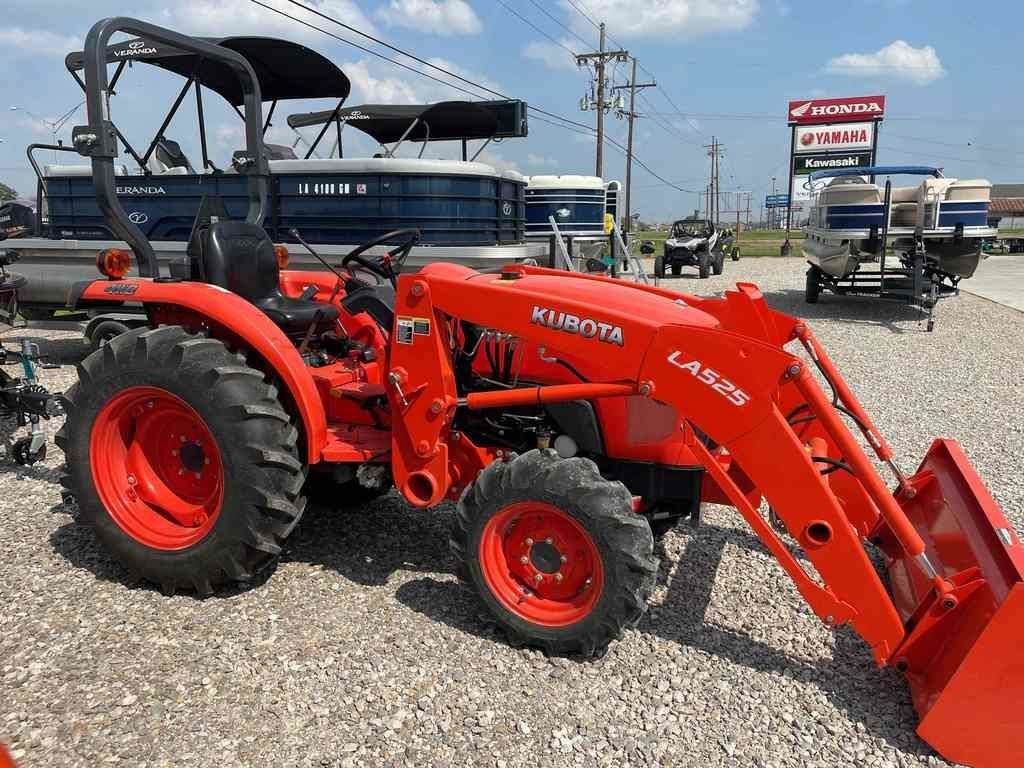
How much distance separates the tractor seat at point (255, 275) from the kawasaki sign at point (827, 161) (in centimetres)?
2787

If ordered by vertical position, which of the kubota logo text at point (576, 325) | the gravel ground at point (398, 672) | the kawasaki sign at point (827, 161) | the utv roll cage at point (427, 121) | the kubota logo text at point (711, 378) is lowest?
the gravel ground at point (398, 672)

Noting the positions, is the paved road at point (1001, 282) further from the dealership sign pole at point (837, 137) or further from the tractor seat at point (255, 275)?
the tractor seat at point (255, 275)

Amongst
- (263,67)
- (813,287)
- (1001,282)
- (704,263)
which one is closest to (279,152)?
(263,67)

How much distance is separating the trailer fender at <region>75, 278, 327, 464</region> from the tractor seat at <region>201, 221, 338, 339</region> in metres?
0.23

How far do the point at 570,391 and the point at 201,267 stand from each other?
1.85m

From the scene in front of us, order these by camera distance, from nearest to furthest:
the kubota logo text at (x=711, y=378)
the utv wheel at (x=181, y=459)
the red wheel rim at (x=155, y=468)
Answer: the kubota logo text at (x=711, y=378), the utv wheel at (x=181, y=459), the red wheel rim at (x=155, y=468)

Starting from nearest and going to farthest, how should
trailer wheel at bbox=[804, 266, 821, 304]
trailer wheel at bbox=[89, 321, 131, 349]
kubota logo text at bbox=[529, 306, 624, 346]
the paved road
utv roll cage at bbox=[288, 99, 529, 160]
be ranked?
kubota logo text at bbox=[529, 306, 624, 346] → trailer wheel at bbox=[89, 321, 131, 349] → utv roll cage at bbox=[288, 99, 529, 160] → trailer wheel at bbox=[804, 266, 821, 304] → the paved road

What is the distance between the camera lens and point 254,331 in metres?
3.02

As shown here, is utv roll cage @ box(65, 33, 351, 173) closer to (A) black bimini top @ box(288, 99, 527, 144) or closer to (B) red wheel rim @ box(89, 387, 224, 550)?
(A) black bimini top @ box(288, 99, 527, 144)

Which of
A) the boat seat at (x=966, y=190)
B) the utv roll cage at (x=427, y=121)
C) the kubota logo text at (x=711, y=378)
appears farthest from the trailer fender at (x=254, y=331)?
the boat seat at (x=966, y=190)

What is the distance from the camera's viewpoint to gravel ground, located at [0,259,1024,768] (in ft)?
7.54

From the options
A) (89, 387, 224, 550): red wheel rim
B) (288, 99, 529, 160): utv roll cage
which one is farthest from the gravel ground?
(288, 99, 529, 160): utv roll cage

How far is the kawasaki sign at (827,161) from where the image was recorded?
28.1m

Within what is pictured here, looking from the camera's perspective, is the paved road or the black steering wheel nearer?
the black steering wheel
